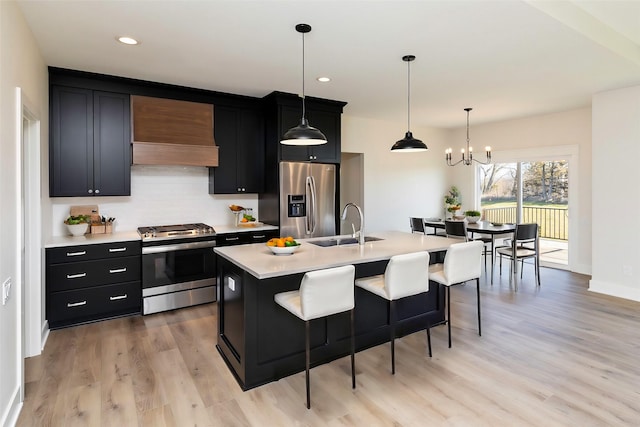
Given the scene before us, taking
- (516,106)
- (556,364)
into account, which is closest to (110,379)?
(556,364)

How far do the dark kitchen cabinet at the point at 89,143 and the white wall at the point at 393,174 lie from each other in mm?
3517

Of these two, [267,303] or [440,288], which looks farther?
[440,288]

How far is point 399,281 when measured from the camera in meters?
2.82

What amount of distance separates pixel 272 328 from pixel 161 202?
2887mm

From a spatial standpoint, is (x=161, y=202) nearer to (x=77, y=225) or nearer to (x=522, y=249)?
(x=77, y=225)

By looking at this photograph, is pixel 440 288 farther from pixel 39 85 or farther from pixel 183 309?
pixel 39 85

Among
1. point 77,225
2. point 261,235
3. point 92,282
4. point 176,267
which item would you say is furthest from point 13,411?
point 261,235

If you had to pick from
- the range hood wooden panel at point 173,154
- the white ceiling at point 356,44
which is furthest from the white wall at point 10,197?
the range hood wooden panel at point 173,154

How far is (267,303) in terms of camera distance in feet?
8.82

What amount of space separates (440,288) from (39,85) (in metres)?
4.33

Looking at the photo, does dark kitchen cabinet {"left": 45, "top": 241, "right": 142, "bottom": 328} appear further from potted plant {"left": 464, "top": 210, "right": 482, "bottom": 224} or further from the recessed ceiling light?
potted plant {"left": 464, "top": 210, "right": 482, "bottom": 224}

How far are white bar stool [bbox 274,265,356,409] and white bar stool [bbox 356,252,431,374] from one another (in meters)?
0.37

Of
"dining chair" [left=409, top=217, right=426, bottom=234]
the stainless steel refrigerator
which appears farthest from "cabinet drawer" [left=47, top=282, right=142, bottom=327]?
"dining chair" [left=409, top=217, right=426, bottom=234]

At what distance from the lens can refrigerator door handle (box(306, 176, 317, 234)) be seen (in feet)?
16.8
